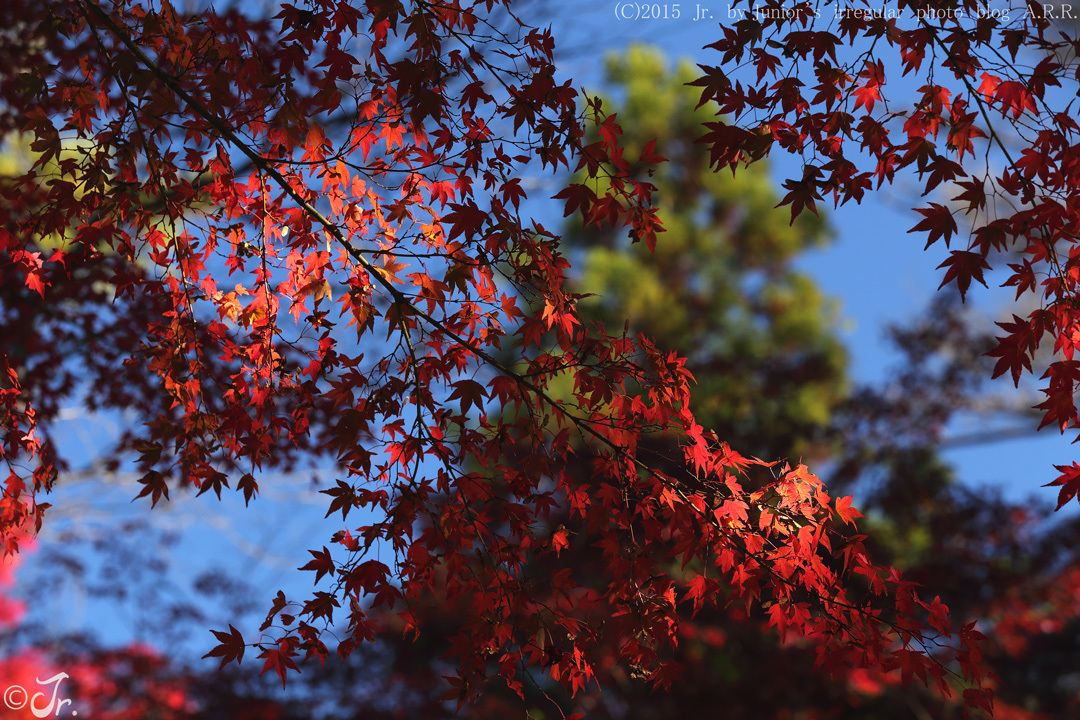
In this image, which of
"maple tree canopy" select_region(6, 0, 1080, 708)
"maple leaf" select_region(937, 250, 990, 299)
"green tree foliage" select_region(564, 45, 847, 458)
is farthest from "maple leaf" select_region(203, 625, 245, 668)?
"green tree foliage" select_region(564, 45, 847, 458)

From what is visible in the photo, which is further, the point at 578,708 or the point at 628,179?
the point at 578,708

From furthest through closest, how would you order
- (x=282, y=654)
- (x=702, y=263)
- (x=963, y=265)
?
(x=702, y=263)
(x=282, y=654)
(x=963, y=265)

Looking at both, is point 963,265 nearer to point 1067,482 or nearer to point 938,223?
point 938,223

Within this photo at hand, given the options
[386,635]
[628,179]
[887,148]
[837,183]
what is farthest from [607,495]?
[386,635]

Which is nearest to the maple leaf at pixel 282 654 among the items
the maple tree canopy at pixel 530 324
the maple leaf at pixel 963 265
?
the maple tree canopy at pixel 530 324

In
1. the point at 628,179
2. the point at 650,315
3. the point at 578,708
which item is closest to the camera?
the point at 628,179

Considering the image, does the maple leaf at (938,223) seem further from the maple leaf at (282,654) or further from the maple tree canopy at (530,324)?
the maple leaf at (282,654)

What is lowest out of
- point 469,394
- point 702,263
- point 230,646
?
point 230,646

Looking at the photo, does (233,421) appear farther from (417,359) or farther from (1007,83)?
(1007,83)

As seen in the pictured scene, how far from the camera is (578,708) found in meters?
9.10

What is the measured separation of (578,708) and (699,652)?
5.00ft

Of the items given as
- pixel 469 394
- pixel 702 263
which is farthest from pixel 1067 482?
pixel 702 263

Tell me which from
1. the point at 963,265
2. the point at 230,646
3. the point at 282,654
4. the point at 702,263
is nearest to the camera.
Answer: the point at 963,265

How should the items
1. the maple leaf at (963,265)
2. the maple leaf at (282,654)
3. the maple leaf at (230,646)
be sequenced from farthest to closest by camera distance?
the maple leaf at (282,654)
the maple leaf at (230,646)
the maple leaf at (963,265)
